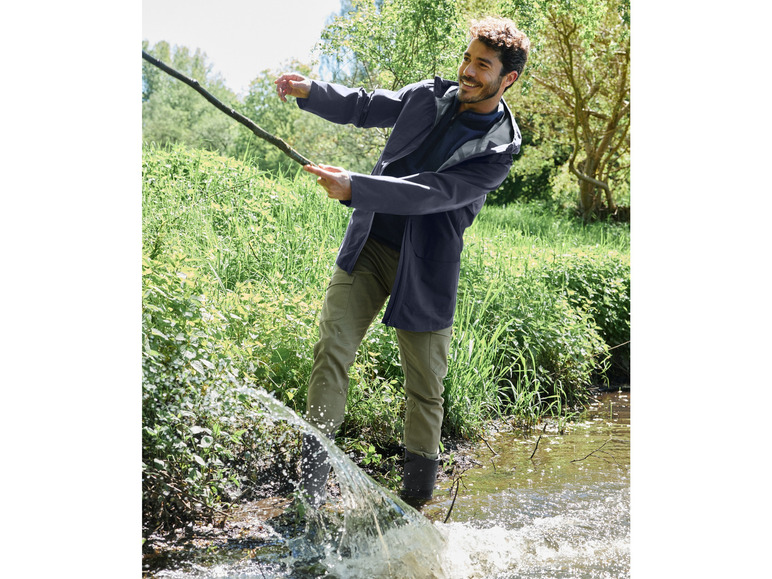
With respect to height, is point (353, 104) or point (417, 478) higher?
point (353, 104)

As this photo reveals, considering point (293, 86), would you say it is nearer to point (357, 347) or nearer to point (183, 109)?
point (357, 347)

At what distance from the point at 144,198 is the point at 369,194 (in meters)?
2.69

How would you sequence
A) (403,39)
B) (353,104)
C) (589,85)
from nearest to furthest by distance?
(353,104)
(403,39)
(589,85)

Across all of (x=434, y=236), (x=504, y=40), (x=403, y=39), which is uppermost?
(x=403, y=39)

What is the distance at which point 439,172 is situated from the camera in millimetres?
2211

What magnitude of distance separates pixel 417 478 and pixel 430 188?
1092mm

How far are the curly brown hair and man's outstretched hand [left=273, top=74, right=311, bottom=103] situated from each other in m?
0.54

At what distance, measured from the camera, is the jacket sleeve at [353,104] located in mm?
2408

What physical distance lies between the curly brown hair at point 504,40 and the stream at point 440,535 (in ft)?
4.24

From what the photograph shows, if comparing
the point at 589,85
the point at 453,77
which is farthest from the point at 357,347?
the point at 589,85

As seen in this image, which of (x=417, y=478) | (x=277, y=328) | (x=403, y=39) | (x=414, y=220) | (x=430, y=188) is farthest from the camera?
(x=403, y=39)

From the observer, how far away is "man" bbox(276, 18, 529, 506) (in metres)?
2.29
